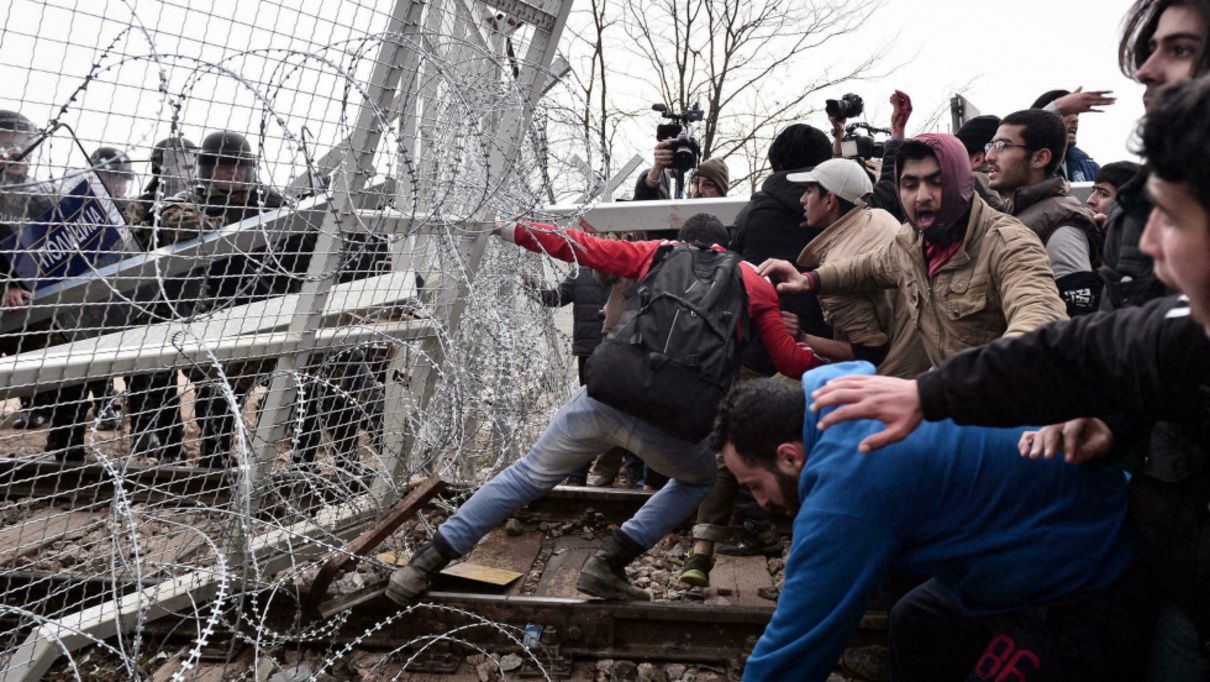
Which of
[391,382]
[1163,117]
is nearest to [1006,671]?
[1163,117]

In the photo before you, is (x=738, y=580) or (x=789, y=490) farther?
(x=738, y=580)

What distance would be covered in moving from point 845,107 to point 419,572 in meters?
3.35

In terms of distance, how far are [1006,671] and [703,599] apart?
1821 mm

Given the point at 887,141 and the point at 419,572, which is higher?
the point at 887,141

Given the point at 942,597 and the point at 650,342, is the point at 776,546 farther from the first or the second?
the point at 942,597

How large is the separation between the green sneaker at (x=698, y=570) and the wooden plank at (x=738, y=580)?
0.08 m

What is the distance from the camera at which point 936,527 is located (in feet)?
6.70

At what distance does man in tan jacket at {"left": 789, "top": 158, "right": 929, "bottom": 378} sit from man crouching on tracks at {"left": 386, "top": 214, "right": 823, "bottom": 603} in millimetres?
276

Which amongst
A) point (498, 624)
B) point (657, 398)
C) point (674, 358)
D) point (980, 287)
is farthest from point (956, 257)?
point (498, 624)

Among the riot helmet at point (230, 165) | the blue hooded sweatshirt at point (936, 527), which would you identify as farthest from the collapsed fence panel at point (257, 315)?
the blue hooded sweatshirt at point (936, 527)

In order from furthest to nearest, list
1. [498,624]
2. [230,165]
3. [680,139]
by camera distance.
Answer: [680,139], [498,624], [230,165]

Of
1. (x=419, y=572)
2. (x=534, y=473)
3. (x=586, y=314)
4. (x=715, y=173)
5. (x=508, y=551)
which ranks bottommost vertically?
(x=508, y=551)

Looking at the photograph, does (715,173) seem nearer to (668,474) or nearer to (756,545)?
(756,545)

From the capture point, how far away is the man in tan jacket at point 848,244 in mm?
3738
